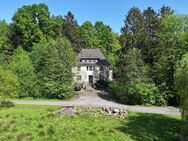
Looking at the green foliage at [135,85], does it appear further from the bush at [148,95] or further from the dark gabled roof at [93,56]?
the dark gabled roof at [93,56]

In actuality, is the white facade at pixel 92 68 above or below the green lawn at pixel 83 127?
above

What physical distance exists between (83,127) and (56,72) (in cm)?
2029

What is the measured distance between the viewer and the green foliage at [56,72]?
39.2m

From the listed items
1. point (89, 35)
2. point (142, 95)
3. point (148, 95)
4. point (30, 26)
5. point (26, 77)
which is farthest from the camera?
point (89, 35)

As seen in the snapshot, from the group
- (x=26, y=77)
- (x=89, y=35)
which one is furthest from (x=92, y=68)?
(x=89, y=35)

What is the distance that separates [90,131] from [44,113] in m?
7.04

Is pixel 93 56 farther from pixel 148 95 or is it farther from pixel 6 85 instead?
pixel 6 85

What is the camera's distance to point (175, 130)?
71.7 ft

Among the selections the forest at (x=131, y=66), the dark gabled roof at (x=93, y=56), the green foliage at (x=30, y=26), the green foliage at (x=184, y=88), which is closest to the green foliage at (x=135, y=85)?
the forest at (x=131, y=66)

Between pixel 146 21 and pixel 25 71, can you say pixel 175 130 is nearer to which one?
pixel 25 71

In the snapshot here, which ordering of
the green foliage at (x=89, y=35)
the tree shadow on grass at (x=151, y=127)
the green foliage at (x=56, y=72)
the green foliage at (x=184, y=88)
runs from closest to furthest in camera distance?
the green foliage at (x=184, y=88)
the tree shadow on grass at (x=151, y=127)
the green foliage at (x=56, y=72)
the green foliage at (x=89, y=35)

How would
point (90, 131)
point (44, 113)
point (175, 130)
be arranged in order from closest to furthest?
point (90, 131)
point (175, 130)
point (44, 113)

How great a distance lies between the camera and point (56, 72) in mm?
40062

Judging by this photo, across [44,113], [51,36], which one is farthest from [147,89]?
[51,36]
